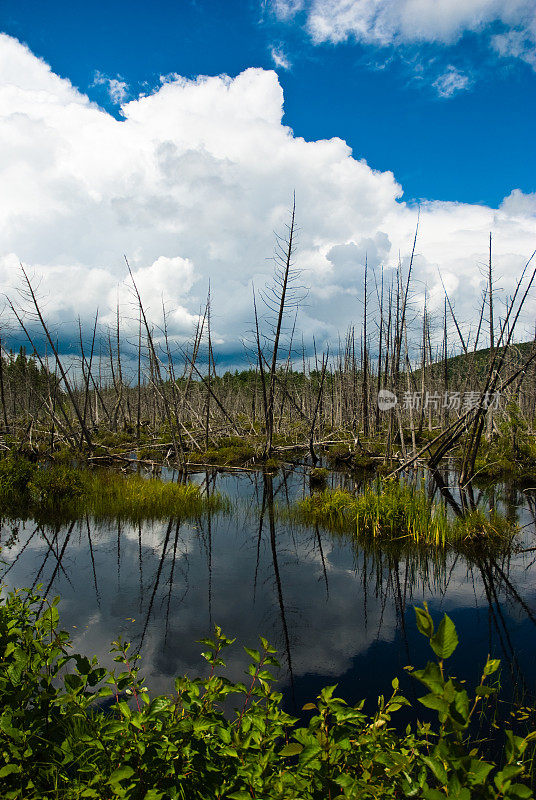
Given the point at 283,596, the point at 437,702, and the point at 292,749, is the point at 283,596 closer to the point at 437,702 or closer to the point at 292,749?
the point at 292,749

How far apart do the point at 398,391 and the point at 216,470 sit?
9.34 meters

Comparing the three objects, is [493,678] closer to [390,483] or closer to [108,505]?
[390,483]

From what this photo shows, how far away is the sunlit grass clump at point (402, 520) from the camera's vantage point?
944 centimetres

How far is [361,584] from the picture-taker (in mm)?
7738

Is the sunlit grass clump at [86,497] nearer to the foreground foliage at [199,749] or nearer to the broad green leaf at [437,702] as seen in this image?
the foreground foliage at [199,749]

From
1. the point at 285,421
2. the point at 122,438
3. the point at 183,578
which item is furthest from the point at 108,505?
the point at 285,421

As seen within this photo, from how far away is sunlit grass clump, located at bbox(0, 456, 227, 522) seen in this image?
12211 mm

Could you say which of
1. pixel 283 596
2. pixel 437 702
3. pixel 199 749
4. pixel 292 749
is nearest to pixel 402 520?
pixel 283 596

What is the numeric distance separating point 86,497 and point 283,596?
819 cm

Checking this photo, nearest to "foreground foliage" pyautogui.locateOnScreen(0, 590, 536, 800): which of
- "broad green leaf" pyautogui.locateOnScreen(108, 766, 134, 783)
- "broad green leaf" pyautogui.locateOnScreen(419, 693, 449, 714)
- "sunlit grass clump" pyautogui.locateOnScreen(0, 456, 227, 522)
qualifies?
"broad green leaf" pyautogui.locateOnScreen(108, 766, 134, 783)

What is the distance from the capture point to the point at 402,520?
10.2m

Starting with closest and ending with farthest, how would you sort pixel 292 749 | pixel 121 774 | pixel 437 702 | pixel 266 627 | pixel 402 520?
pixel 437 702 → pixel 292 749 → pixel 121 774 → pixel 266 627 → pixel 402 520

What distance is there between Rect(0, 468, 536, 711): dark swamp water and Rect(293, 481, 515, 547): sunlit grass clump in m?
0.54

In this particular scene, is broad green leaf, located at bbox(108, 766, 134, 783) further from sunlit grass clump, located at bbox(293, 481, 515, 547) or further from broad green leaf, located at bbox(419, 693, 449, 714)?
sunlit grass clump, located at bbox(293, 481, 515, 547)
